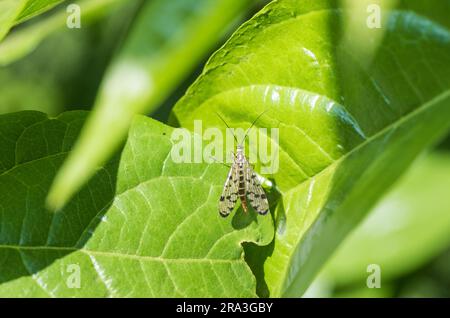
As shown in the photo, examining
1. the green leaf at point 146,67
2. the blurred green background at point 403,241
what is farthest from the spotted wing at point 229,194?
the green leaf at point 146,67

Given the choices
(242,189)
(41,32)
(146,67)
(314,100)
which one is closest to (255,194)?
(242,189)

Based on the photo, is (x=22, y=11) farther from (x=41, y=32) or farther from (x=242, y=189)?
(x=242, y=189)

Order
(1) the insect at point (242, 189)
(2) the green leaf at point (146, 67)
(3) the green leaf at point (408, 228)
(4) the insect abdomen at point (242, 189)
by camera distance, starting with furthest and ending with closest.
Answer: (4) the insect abdomen at point (242, 189) < (1) the insect at point (242, 189) < (3) the green leaf at point (408, 228) < (2) the green leaf at point (146, 67)

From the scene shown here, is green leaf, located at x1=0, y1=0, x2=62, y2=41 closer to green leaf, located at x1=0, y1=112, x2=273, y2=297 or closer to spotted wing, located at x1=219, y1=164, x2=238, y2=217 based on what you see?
green leaf, located at x1=0, y1=112, x2=273, y2=297

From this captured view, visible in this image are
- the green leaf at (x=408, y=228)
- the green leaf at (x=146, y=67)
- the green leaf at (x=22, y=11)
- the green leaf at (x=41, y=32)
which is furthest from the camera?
the green leaf at (x=41, y=32)

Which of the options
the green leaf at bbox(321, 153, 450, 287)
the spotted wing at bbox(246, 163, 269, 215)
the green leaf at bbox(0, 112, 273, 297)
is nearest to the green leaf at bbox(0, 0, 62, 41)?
the green leaf at bbox(0, 112, 273, 297)

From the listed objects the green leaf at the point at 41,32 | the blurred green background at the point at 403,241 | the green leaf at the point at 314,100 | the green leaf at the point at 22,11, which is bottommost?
the blurred green background at the point at 403,241

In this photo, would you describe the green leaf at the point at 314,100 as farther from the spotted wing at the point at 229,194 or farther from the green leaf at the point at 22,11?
the green leaf at the point at 22,11
